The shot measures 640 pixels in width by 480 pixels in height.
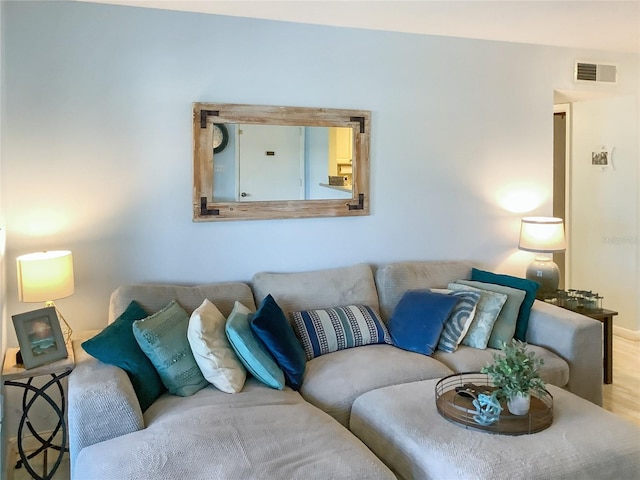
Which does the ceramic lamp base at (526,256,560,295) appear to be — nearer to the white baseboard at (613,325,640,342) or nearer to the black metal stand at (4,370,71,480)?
the white baseboard at (613,325,640,342)

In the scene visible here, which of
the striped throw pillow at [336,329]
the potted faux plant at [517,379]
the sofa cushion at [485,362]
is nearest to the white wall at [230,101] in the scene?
the striped throw pillow at [336,329]

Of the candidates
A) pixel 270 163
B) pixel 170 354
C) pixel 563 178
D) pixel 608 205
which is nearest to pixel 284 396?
pixel 170 354

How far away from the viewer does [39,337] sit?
2.56 metres

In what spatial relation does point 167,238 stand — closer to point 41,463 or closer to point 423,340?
point 41,463

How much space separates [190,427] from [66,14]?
2218 millimetres

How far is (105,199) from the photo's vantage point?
10.0 feet

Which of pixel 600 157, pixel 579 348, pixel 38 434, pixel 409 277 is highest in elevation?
pixel 600 157

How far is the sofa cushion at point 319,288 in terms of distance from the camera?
3.22 meters

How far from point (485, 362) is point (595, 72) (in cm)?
259

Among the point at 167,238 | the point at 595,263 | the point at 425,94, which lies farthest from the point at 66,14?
the point at 595,263

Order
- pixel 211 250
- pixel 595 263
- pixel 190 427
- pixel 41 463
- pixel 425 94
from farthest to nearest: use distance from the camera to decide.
→ pixel 595 263 → pixel 425 94 → pixel 211 250 → pixel 41 463 → pixel 190 427

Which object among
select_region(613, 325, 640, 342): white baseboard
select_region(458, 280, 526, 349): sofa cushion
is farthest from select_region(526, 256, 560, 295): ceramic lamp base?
select_region(613, 325, 640, 342): white baseboard

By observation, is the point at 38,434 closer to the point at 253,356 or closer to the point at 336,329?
the point at 253,356

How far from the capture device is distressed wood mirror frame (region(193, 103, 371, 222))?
126 inches
